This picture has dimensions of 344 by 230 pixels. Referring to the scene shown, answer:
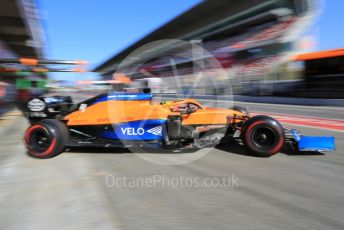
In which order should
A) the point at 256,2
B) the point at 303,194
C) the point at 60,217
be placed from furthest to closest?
the point at 256,2
the point at 303,194
the point at 60,217

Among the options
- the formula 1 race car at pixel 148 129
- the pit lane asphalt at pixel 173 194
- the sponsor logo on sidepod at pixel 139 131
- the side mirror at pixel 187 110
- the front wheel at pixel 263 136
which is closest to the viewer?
the pit lane asphalt at pixel 173 194

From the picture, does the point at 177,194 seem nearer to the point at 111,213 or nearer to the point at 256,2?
the point at 111,213

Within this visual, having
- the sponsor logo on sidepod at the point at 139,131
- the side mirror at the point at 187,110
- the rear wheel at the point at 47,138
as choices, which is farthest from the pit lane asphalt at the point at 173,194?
the side mirror at the point at 187,110

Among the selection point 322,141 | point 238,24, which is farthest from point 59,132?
point 238,24

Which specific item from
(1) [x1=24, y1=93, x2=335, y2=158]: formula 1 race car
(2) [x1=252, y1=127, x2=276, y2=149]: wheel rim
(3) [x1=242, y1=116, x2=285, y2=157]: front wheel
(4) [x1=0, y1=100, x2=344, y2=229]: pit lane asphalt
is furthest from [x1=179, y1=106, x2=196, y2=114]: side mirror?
(2) [x1=252, y1=127, x2=276, y2=149]: wheel rim

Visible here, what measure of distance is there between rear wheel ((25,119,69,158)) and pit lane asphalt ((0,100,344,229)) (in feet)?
0.54

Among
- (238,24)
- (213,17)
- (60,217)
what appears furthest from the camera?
(213,17)

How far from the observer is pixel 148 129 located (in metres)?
5.81

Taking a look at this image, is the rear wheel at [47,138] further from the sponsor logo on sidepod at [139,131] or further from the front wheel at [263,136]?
the front wheel at [263,136]

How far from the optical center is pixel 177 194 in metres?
3.85

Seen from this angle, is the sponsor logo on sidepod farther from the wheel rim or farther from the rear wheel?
the wheel rim

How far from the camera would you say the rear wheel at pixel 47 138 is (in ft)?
18.4

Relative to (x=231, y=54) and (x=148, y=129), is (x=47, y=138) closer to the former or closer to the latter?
(x=148, y=129)

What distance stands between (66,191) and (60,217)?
0.76m
